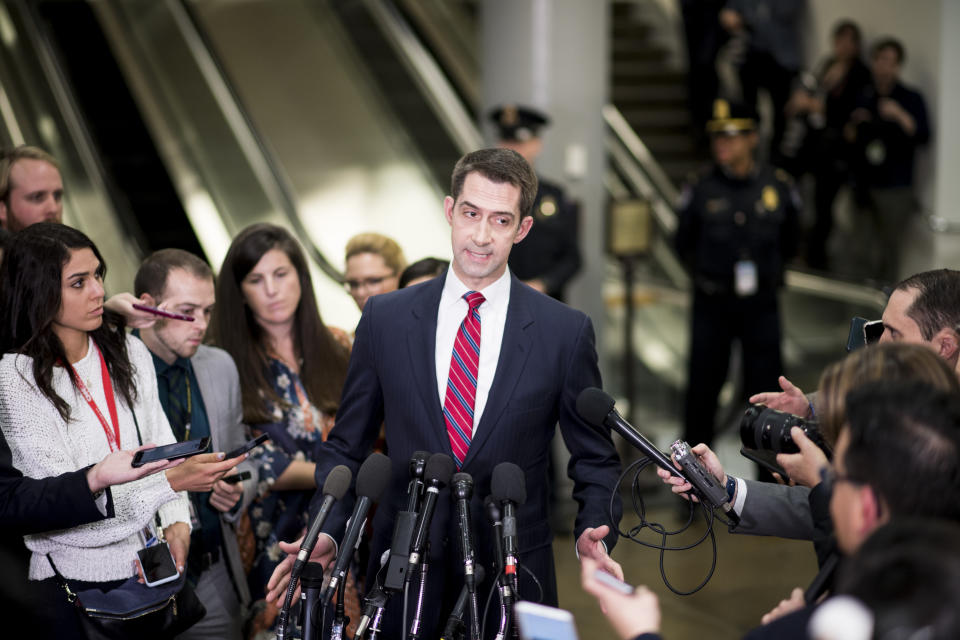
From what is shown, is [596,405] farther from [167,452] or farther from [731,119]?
[731,119]

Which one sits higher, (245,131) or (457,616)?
(245,131)

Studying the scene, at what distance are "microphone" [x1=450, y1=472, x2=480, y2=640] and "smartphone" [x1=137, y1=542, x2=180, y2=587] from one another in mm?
1009

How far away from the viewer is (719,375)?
6.54 m

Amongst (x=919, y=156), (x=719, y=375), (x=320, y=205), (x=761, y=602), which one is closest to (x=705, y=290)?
(x=719, y=375)

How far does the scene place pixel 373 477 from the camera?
218 cm

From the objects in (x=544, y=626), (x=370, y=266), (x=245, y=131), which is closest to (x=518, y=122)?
(x=370, y=266)

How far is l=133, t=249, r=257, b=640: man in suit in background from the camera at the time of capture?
321 centimetres

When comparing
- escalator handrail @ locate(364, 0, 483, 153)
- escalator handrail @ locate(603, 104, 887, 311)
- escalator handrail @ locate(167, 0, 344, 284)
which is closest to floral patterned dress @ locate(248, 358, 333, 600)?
escalator handrail @ locate(167, 0, 344, 284)

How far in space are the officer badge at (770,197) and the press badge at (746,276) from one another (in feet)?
1.26

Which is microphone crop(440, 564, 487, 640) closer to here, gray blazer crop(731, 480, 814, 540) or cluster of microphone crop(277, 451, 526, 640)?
cluster of microphone crop(277, 451, 526, 640)

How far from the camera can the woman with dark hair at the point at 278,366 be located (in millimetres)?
3467

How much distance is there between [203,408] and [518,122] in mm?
3882

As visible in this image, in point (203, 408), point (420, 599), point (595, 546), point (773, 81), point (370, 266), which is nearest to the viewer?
point (420, 599)

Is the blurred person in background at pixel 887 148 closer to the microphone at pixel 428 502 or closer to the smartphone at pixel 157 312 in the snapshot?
the smartphone at pixel 157 312
